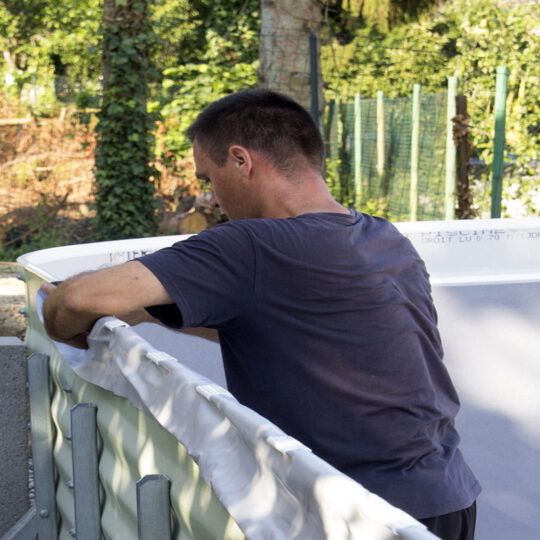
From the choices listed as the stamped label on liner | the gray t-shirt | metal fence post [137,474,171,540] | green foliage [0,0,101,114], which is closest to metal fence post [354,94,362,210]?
the stamped label on liner

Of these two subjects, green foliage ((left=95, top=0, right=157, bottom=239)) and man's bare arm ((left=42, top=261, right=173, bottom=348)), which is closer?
man's bare arm ((left=42, top=261, right=173, bottom=348))

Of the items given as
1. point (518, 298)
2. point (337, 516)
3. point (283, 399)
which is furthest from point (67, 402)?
point (518, 298)

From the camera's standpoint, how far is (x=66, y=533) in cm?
238

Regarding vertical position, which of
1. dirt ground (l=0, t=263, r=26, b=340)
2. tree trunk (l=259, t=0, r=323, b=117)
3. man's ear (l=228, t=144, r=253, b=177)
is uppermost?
tree trunk (l=259, t=0, r=323, b=117)

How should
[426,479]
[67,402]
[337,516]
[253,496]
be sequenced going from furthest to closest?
1. [67,402]
2. [426,479]
3. [253,496]
4. [337,516]

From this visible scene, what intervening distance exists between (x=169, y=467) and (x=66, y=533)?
0.93 metres

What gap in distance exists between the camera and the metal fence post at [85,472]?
2.05m

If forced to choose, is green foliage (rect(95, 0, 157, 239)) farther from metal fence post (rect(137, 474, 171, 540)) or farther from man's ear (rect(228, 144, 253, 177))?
metal fence post (rect(137, 474, 171, 540))

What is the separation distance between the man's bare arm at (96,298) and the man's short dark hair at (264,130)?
38 centimetres

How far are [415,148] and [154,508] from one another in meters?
8.16

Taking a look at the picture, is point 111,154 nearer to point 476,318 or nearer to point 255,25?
point 255,25

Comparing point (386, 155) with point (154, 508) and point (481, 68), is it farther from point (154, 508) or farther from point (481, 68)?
point (154, 508)

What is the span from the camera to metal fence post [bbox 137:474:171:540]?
1.54m

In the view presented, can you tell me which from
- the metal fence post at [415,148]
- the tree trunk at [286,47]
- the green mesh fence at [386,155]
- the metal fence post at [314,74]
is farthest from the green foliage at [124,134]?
the metal fence post at [314,74]
